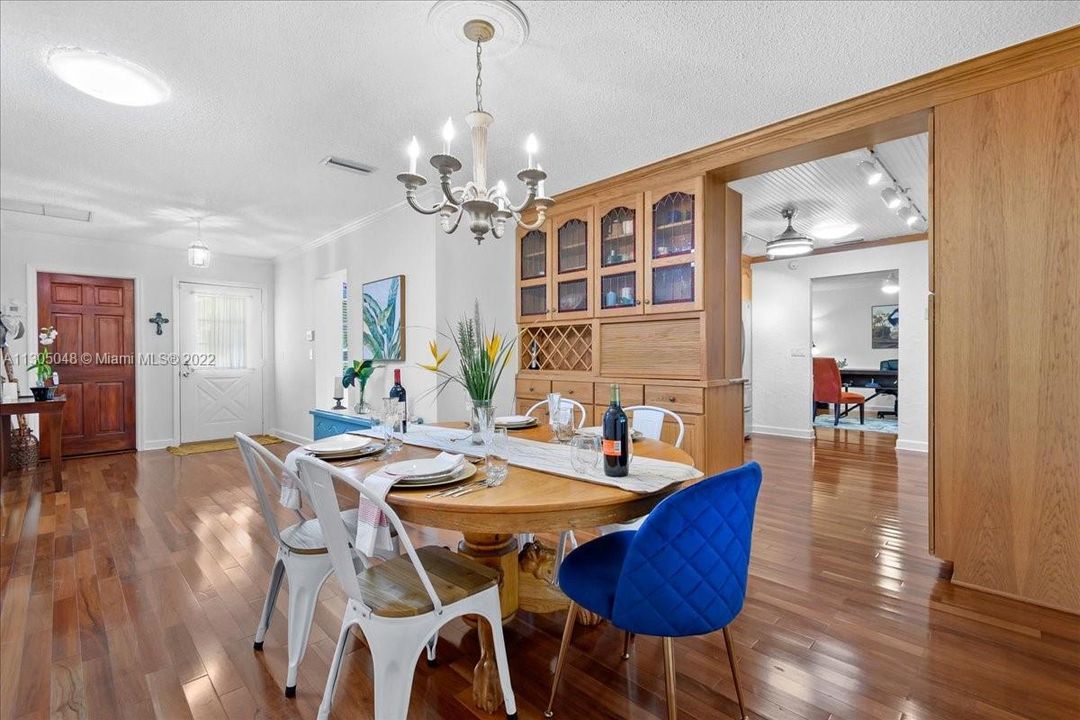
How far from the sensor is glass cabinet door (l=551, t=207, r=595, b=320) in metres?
3.83

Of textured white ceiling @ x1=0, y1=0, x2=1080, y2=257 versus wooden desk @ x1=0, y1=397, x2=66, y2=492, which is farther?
wooden desk @ x1=0, y1=397, x2=66, y2=492

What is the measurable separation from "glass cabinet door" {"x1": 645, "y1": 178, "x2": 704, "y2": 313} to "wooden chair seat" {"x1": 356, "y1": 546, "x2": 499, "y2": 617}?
2.33 m

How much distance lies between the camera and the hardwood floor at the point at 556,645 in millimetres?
1537

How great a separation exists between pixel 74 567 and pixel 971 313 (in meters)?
4.56

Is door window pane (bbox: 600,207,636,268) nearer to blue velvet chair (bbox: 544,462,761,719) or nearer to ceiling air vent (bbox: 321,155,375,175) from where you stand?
ceiling air vent (bbox: 321,155,375,175)

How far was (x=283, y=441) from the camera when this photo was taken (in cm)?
626

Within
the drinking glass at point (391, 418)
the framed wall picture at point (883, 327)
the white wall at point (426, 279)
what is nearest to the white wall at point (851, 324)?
the framed wall picture at point (883, 327)

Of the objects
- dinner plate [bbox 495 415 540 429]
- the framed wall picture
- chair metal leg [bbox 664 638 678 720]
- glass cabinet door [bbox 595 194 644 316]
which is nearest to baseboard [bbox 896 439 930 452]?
glass cabinet door [bbox 595 194 644 316]

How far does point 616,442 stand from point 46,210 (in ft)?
18.4

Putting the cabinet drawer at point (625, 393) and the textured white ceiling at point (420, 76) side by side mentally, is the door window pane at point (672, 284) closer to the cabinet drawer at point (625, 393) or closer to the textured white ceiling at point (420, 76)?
the cabinet drawer at point (625, 393)

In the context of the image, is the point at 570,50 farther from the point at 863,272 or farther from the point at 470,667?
the point at 863,272

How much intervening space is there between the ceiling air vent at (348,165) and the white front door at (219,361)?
12.8 ft

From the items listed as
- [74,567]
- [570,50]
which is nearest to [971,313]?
[570,50]

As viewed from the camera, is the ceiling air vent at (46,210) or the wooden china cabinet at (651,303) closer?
the wooden china cabinet at (651,303)
